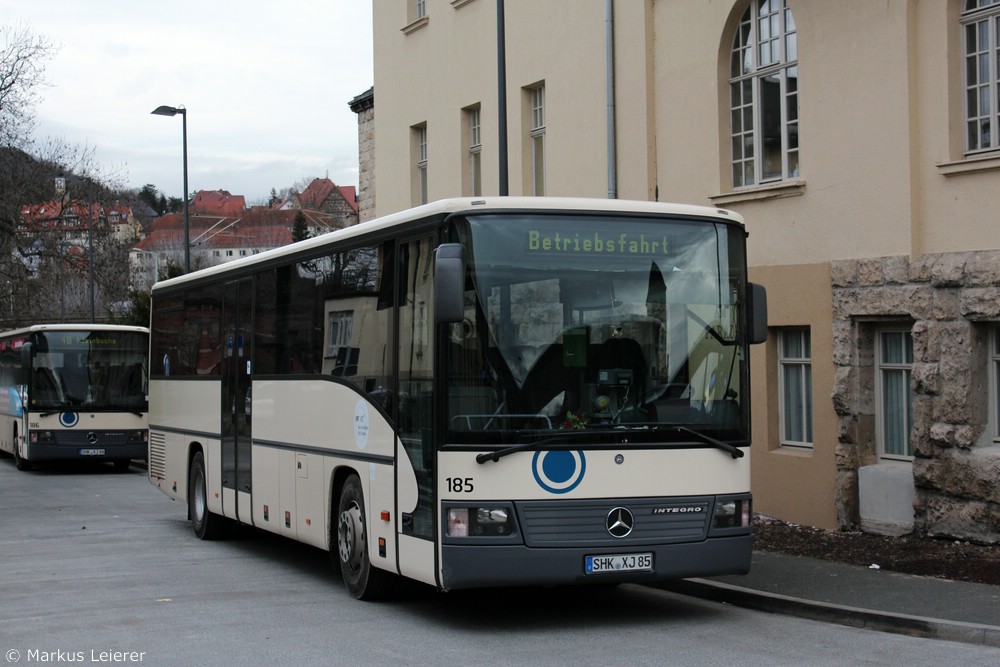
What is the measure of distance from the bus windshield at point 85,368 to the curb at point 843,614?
18.7 metres

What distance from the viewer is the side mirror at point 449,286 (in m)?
8.88

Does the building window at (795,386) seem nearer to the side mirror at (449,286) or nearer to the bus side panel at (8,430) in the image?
the side mirror at (449,286)

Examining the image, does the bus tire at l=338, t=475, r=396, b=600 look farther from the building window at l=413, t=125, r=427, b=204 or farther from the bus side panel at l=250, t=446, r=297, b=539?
the building window at l=413, t=125, r=427, b=204

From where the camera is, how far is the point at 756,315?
1008 centimetres

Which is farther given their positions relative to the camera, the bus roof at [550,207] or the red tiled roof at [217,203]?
the red tiled roof at [217,203]

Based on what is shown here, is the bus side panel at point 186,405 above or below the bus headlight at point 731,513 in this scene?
above

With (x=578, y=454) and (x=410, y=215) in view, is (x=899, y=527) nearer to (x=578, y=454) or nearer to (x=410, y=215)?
(x=578, y=454)

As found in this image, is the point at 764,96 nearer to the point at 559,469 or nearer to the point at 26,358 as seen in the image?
Answer: the point at 559,469

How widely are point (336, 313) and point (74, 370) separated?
58.3ft

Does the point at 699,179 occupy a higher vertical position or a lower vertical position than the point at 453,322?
higher

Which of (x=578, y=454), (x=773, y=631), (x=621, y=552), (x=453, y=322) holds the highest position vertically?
(x=453, y=322)

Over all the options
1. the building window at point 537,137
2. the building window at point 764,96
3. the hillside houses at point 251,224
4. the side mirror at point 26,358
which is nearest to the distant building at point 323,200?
the hillside houses at point 251,224

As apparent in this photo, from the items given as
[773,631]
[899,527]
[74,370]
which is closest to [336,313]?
[773,631]

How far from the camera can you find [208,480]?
15648 mm
